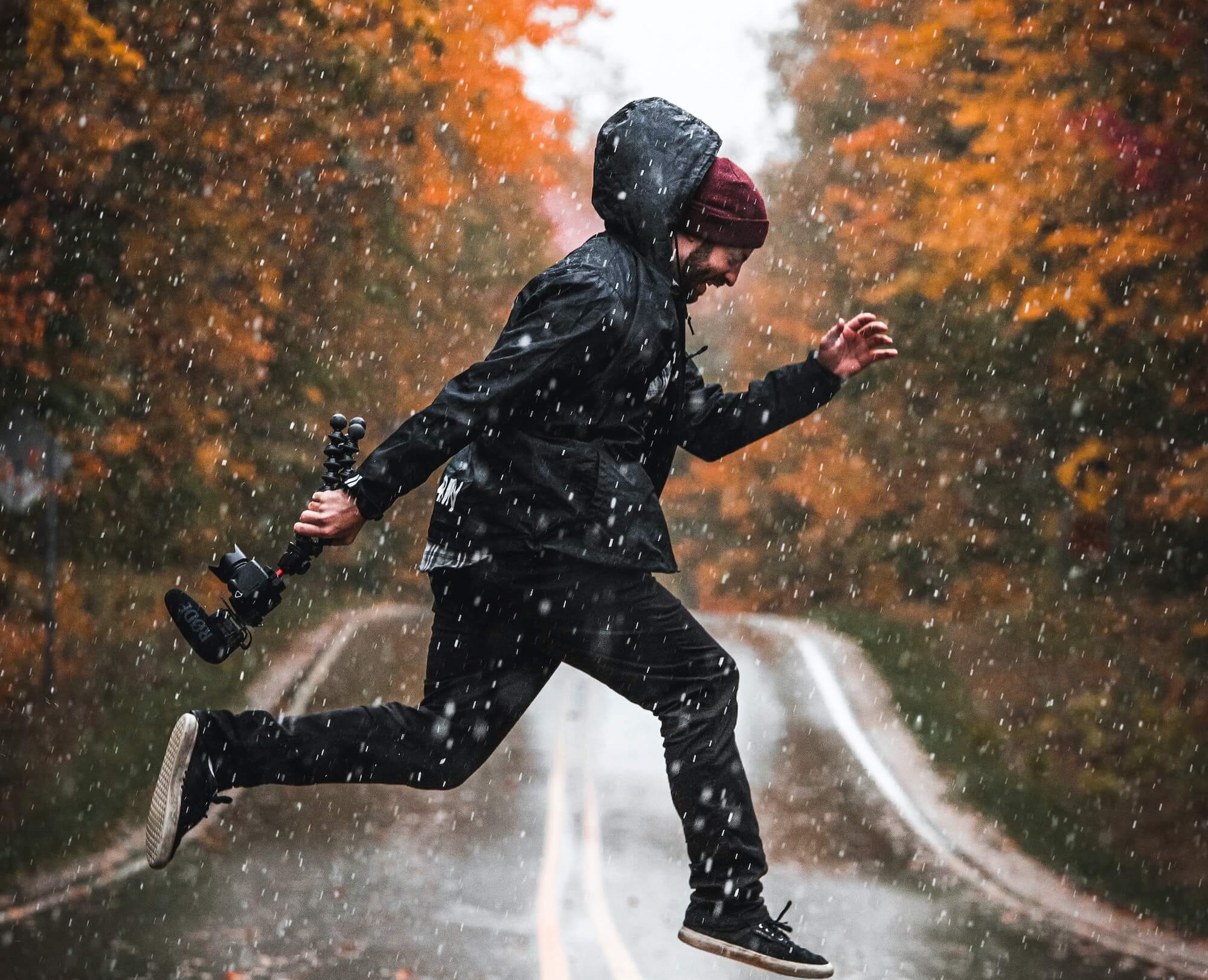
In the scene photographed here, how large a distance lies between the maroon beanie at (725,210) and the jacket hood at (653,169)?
33 millimetres

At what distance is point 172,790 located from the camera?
3.78 metres

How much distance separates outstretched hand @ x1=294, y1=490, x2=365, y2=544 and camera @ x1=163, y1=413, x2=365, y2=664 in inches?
3.4

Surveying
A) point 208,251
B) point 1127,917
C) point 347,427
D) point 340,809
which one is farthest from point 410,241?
point 347,427

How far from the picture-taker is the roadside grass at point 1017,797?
31.0 ft

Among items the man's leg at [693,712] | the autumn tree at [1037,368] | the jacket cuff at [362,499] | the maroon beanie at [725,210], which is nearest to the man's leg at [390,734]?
the man's leg at [693,712]

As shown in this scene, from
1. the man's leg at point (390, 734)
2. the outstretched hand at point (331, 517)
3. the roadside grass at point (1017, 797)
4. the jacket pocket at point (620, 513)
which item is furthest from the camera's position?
the roadside grass at point (1017, 797)

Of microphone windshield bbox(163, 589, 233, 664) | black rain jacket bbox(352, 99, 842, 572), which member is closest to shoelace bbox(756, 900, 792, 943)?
black rain jacket bbox(352, 99, 842, 572)

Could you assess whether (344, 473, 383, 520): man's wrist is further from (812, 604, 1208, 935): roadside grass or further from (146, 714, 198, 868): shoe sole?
(812, 604, 1208, 935): roadside grass

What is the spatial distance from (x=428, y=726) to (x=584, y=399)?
101cm

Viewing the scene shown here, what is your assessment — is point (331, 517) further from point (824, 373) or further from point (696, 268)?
point (824, 373)

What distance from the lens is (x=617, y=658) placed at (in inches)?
147

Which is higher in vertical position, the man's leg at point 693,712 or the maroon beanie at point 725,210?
the maroon beanie at point 725,210

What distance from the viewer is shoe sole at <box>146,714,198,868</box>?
3777 mm

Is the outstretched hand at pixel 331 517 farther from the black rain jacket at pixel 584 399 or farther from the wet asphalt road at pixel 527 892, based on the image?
the wet asphalt road at pixel 527 892
